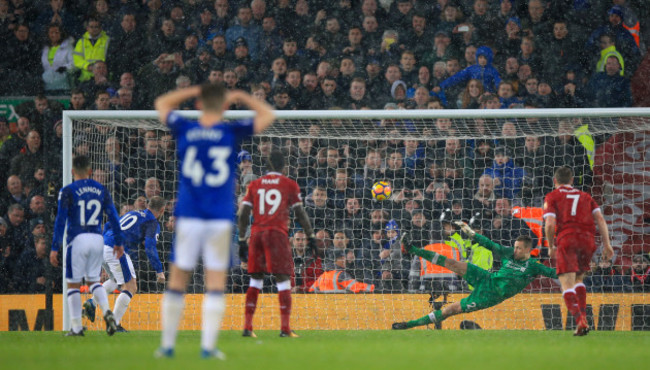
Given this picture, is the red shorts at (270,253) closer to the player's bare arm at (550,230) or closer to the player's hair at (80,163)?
the player's hair at (80,163)

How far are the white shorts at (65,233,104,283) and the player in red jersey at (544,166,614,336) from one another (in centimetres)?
464

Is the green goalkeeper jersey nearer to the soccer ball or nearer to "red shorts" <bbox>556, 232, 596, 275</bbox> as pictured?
"red shorts" <bbox>556, 232, 596, 275</bbox>

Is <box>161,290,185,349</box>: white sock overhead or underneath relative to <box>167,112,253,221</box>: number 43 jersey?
underneath

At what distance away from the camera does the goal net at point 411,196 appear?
37.8ft

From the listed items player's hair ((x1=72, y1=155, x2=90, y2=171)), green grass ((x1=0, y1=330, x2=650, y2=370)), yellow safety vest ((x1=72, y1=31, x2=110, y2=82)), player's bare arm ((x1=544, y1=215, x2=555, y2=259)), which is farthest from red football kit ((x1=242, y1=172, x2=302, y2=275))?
yellow safety vest ((x1=72, y1=31, x2=110, y2=82))

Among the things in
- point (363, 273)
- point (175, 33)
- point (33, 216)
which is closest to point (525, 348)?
point (363, 273)

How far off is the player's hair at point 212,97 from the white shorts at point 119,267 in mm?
4982

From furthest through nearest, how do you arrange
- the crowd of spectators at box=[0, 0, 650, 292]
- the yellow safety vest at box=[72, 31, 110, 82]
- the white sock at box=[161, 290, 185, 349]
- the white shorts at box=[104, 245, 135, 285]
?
the yellow safety vest at box=[72, 31, 110, 82] < the crowd of spectators at box=[0, 0, 650, 292] < the white shorts at box=[104, 245, 135, 285] < the white sock at box=[161, 290, 185, 349]

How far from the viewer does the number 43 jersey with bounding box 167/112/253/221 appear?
19.4 feet

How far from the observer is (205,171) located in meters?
5.96

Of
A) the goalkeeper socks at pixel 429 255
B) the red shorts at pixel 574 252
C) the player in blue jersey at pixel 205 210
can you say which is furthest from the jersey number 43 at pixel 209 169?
the goalkeeper socks at pixel 429 255

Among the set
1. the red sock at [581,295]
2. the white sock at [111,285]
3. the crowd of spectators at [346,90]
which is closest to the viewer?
the red sock at [581,295]

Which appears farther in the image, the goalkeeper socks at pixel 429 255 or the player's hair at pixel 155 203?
the player's hair at pixel 155 203

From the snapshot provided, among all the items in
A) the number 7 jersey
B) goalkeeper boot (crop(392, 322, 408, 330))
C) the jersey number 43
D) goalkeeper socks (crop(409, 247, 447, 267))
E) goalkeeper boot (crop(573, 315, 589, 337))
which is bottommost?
goalkeeper boot (crop(392, 322, 408, 330))
